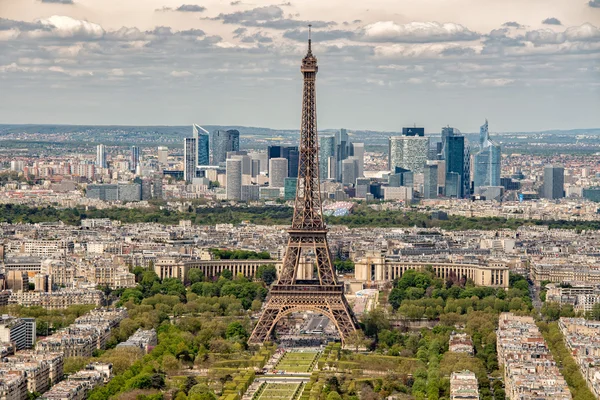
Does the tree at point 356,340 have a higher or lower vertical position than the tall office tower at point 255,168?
lower

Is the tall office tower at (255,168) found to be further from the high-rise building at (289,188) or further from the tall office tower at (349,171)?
the high-rise building at (289,188)

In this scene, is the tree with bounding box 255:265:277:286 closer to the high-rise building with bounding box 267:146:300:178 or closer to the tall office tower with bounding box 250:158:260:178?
the high-rise building with bounding box 267:146:300:178

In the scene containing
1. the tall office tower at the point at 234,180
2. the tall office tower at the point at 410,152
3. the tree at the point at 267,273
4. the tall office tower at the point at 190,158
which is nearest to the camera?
the tree at the point at 267,273

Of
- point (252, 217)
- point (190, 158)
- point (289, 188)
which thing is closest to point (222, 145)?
point (190, 158)

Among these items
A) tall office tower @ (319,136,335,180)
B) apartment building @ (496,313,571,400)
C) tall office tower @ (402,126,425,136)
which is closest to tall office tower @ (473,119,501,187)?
tall office tower @ (402,126,425,136)

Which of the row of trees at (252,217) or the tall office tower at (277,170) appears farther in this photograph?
the tall office tower at (277,170)

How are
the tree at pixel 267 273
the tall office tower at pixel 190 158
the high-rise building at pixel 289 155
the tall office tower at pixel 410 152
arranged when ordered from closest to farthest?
the tree at pixel 267 273 → the high-rise building at pixel 289 155 → the tall office tower at pixel 410 152 → the tall office tower at pixel 190 158

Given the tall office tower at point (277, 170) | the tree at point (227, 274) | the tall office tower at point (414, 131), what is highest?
the tall office tower at point (414, 131)

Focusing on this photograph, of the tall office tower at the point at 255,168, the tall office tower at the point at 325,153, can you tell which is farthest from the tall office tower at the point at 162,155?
the tall office tower at the point at 255,168
